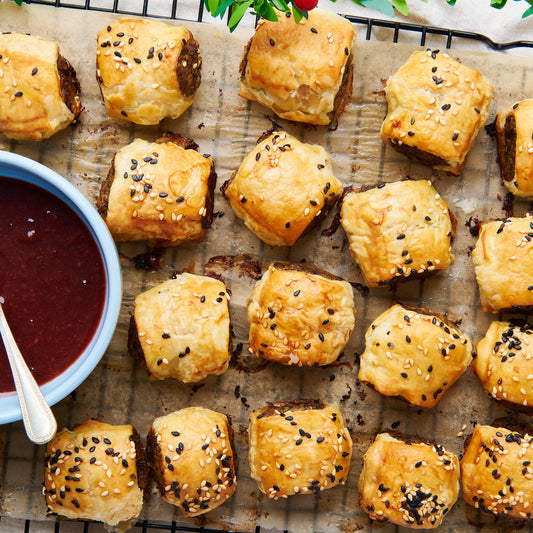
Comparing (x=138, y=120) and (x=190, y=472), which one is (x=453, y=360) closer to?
(x=190, y=472)

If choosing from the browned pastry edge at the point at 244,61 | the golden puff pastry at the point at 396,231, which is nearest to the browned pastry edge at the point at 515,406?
the golden puff pastry at the point at 396,231

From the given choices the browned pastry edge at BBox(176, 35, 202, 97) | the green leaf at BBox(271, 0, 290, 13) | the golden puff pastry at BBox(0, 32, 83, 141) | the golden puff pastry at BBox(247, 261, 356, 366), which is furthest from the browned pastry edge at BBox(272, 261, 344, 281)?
the golden puff pastry at BBox(0, 32, 83, 141)

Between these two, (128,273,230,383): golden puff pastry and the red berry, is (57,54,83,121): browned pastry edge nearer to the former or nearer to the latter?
(128,273,230,383): golden puff pastry

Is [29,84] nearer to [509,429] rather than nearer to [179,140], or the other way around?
[179,140]

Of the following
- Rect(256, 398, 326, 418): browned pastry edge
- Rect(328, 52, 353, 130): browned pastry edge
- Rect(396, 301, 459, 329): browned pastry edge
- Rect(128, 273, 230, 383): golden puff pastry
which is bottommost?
Rect(256, 398, 326, 418): browned pastry edge

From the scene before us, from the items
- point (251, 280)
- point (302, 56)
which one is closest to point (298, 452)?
point (251, 280)
